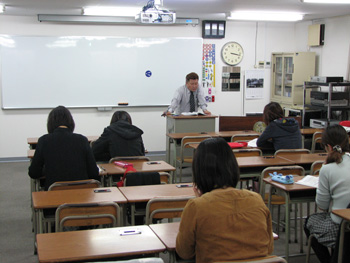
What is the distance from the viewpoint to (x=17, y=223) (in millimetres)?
5094

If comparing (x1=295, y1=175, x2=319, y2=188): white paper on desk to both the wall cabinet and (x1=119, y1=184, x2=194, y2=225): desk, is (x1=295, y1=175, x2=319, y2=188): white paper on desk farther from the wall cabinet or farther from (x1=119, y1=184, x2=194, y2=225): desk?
the wall cabinet

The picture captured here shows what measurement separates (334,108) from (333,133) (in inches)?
193

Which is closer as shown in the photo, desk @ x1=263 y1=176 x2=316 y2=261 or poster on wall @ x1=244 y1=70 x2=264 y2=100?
desk @ x1=263 y1=176 x2=316 y2=261

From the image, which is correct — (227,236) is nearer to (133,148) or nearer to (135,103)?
(133,148)

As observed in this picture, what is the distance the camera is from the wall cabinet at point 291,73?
30.4 feet

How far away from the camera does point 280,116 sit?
5.37 meters

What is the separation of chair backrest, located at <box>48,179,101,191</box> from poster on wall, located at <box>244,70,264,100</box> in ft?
21.5

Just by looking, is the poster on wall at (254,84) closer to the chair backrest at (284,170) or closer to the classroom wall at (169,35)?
the classroom wall at (169,35)

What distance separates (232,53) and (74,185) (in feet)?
21.4

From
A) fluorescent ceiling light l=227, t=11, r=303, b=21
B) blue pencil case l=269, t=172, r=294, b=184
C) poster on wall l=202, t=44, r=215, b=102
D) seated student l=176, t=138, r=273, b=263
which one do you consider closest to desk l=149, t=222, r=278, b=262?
seated student l=176, t=138, r=273, b=263

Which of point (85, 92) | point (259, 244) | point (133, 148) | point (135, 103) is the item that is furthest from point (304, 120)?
point (259, 244)

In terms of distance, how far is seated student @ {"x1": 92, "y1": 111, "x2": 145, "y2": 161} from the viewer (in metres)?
4.78

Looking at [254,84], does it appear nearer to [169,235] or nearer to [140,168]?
[140,168]

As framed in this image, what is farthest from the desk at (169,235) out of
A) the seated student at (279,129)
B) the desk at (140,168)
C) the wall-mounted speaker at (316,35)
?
the wall-mounted speaker at (316,35)
